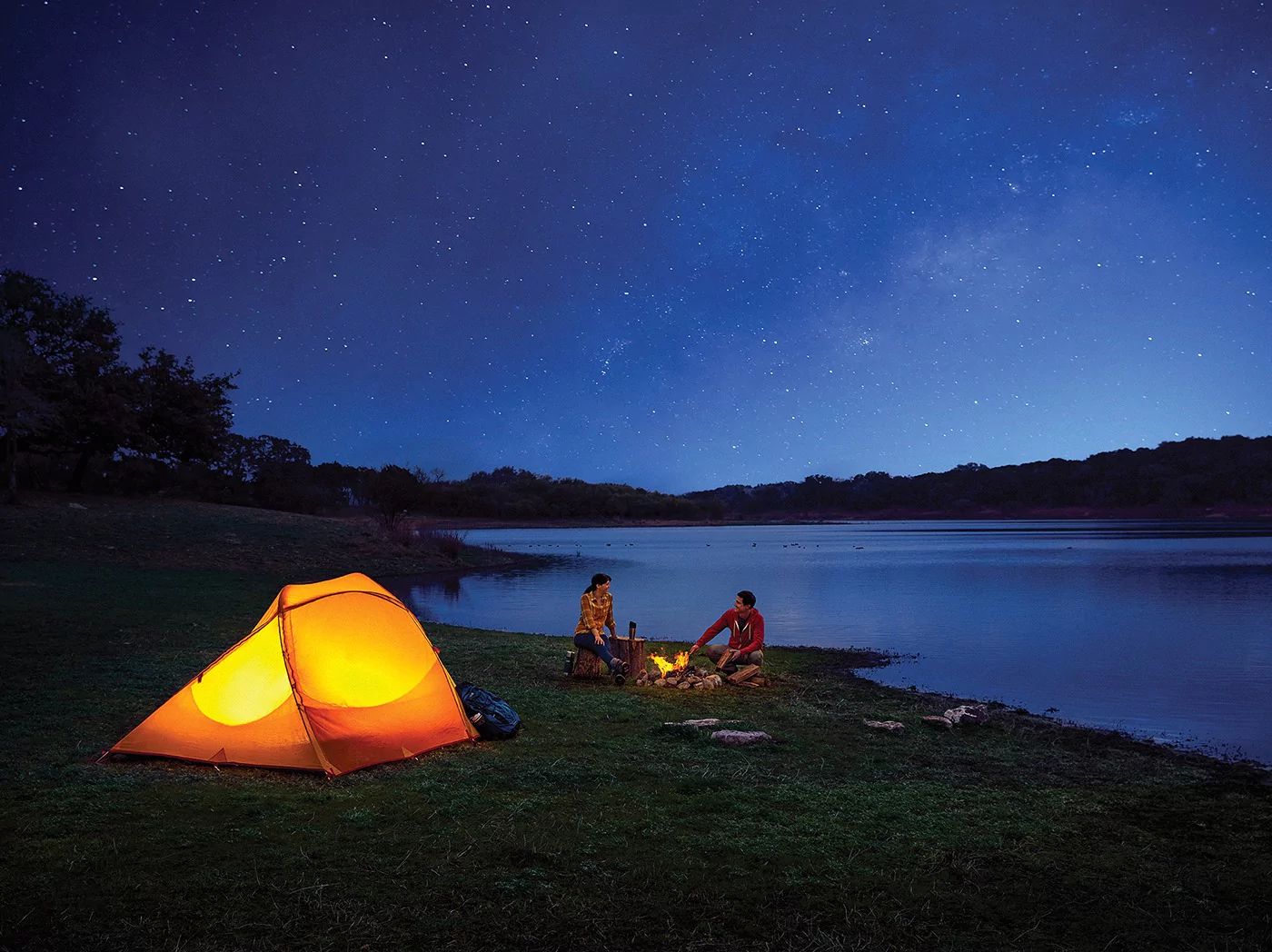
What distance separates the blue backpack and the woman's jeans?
12.7 feet

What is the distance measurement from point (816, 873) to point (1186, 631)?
2490cm

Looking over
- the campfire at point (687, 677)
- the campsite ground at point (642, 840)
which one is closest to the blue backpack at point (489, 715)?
the campsite ground at point (642, 840)

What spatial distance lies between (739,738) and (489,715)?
2876mm

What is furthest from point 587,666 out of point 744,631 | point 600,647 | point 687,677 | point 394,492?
point 394,492

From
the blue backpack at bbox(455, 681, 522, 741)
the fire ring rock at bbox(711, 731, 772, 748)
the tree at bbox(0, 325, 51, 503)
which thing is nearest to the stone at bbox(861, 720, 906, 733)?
the fire ring rock at bbox(711, 731, 772, 748)

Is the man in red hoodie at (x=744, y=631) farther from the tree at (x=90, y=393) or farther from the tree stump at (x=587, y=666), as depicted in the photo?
the tree at (x=90, y=393)

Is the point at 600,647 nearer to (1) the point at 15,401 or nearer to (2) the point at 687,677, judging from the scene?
(2) the point at 687,677

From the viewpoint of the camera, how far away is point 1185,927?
16.6 ft

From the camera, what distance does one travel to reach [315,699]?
8578mm

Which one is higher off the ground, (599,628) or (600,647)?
(599,628)

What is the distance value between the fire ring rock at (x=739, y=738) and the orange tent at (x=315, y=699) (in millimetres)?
2809

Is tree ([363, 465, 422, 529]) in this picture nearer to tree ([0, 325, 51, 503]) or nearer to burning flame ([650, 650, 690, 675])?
tree ([0, 325, 51, 503])

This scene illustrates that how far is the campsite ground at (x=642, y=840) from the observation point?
4.97 meters

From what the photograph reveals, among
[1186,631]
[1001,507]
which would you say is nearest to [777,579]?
[1186,631]
